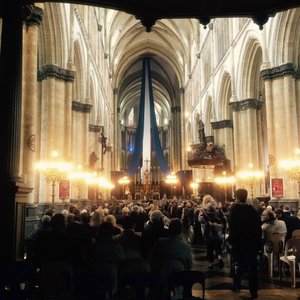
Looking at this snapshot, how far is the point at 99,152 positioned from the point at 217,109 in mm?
9131

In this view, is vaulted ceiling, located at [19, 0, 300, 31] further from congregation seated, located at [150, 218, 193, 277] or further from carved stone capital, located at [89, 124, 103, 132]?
carved stone capital, located at [89, 124, 103, 132]

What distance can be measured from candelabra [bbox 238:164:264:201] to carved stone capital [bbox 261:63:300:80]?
531 cm

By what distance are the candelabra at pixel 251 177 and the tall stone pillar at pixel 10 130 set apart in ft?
52.6

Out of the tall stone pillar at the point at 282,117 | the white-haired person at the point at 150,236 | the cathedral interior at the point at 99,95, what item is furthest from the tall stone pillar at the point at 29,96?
the tall stone pillar at the point at 282,117

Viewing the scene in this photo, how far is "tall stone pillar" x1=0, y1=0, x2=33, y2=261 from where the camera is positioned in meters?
5.80

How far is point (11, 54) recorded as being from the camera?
19.7 ft

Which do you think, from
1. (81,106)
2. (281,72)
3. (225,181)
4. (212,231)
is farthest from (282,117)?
(81,106)

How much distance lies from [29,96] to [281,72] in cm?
1140

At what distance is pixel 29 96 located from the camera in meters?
11.2

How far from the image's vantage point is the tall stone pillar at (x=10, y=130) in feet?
19.0

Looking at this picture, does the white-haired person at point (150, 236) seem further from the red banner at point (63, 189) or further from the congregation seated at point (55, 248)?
the red banner at point (63, 189)

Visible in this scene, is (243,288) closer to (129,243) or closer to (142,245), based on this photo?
(142,245)

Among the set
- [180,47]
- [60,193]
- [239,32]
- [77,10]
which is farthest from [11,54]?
[180,47]

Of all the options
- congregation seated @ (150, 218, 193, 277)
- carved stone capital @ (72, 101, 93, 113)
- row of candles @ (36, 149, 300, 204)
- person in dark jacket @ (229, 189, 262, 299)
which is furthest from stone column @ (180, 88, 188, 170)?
congregation seated @ (150, 218, 193, 277)
